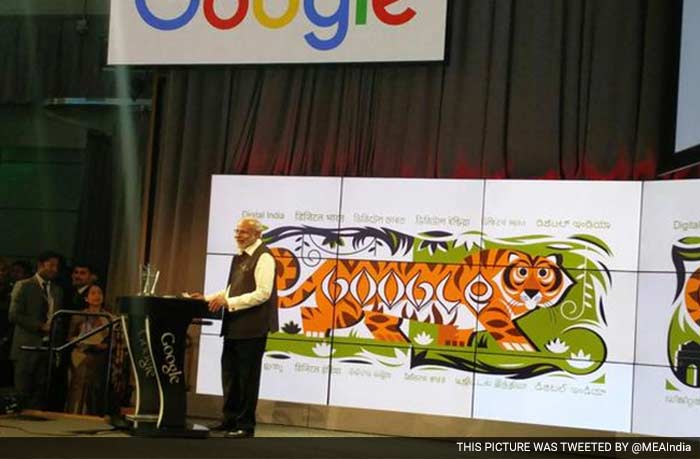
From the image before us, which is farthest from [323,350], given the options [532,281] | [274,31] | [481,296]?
[274,31]

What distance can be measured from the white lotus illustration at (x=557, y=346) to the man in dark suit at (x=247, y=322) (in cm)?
184

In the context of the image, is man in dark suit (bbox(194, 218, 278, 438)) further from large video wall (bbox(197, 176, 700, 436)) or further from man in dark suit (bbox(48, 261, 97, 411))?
man in dark suit (bbox(48, 261, 97, 411))

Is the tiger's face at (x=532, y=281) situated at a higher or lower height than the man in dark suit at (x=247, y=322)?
higher

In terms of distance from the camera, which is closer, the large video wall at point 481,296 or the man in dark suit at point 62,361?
the large video wall at point 481,296

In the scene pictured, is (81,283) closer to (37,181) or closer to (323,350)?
(323,350)

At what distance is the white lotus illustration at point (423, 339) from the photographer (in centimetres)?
698

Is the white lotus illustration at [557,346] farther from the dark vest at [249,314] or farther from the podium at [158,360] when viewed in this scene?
the podium at [158,360]

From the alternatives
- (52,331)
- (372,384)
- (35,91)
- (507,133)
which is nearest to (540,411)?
(372,384)

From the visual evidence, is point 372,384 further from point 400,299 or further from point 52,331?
point 52,331

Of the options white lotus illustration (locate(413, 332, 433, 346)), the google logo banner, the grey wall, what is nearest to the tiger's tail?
white lotus illustration (locate(413, 332, 433, 346))

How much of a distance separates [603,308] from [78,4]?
5664 millimetres

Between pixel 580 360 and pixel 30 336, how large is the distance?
3823 millimetres

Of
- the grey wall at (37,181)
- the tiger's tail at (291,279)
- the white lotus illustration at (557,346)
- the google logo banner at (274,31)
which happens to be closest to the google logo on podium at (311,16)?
the google logo banner at (274,31)

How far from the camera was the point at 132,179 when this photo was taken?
370 inches
